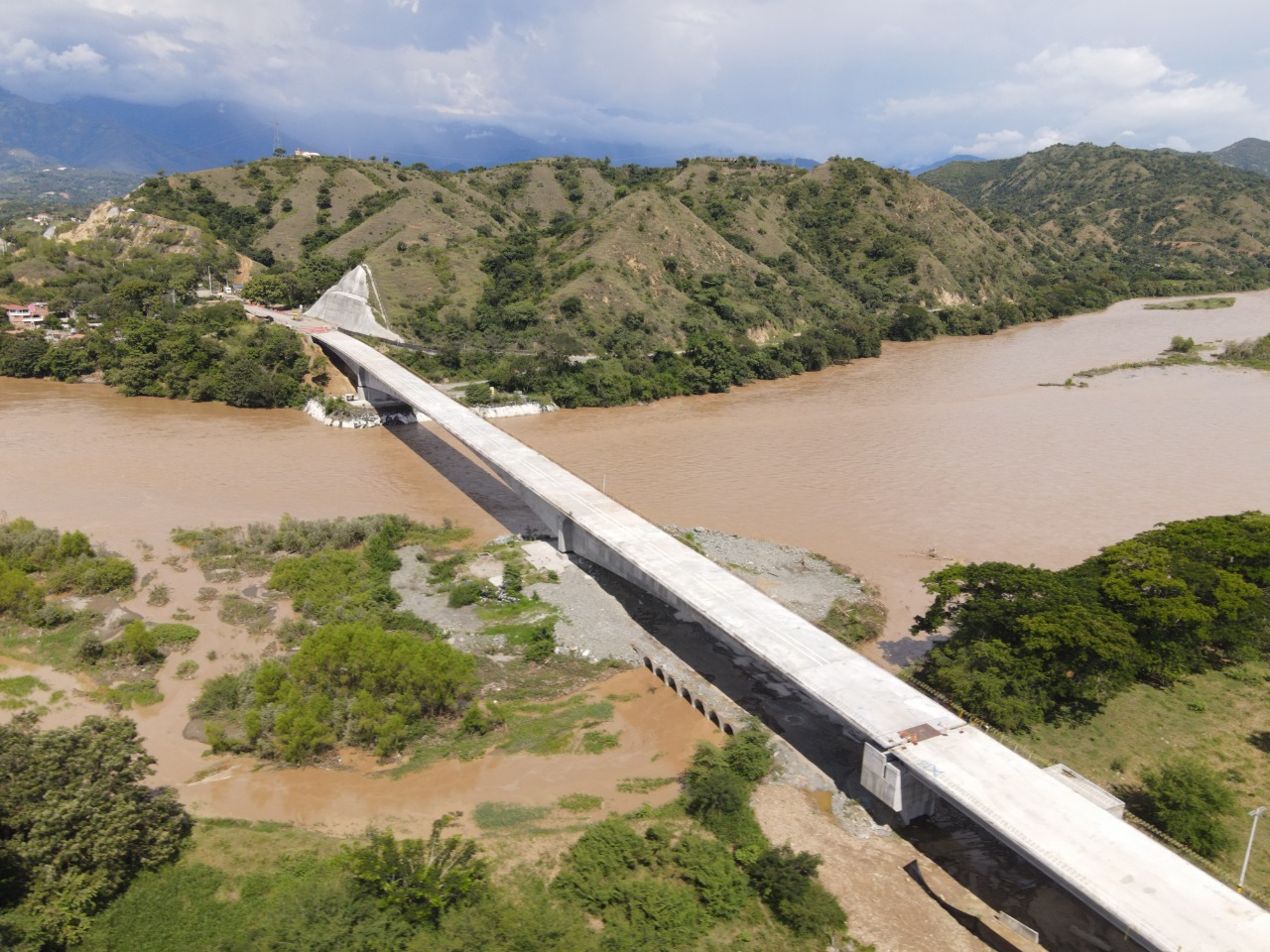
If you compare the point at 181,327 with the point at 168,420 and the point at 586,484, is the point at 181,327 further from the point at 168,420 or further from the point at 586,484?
the point at 586,484

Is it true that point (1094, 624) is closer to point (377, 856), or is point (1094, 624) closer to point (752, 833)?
point (752, 833)

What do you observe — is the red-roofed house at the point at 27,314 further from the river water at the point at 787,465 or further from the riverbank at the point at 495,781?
the riverbank at the point at 495,781

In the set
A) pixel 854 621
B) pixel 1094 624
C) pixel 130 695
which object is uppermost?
pixel 1094 624

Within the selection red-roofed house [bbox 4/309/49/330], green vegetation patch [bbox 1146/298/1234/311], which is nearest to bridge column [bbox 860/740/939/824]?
red-roofed house [bbox 4/309/49/330]

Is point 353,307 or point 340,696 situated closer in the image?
point 340,696

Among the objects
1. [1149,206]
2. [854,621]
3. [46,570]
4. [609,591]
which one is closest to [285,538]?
[46,570]
